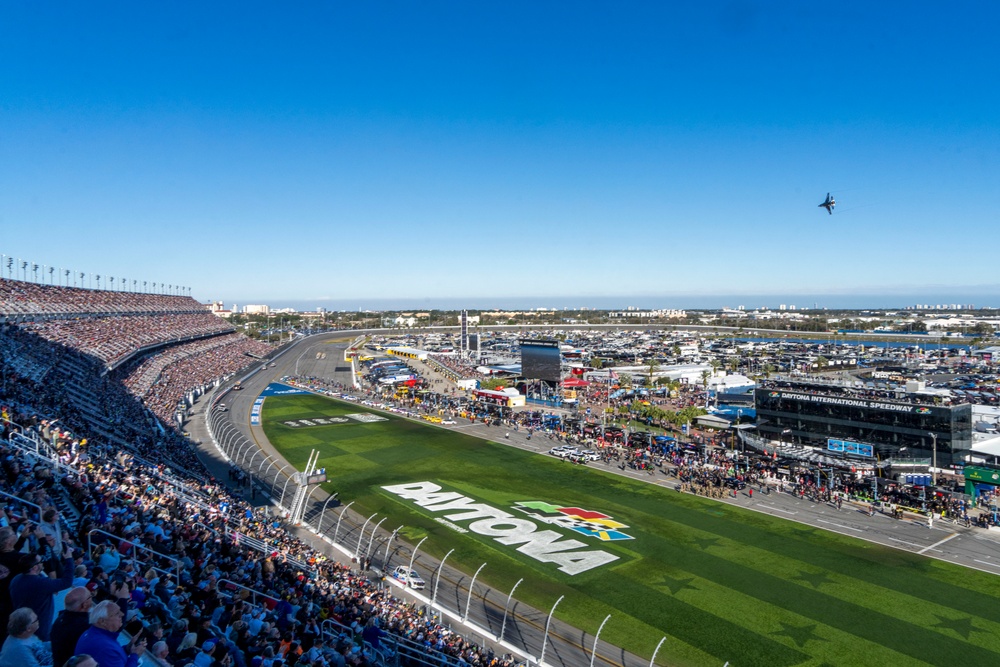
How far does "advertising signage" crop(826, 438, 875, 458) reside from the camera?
46031mm

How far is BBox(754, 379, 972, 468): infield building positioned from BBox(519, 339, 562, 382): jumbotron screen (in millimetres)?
27776

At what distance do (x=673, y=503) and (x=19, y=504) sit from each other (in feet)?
113

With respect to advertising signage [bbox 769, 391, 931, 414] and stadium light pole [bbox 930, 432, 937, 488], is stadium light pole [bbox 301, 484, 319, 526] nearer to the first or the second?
advertising signage [bbox 769, 391, 931, 414]

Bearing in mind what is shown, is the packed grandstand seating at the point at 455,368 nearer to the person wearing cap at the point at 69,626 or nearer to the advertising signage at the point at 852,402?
the advertising signage at the point at 852,402

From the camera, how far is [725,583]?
28.0 metres

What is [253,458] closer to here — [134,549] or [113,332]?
[113,332]

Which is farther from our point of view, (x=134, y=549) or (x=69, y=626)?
(x=134, y=549)

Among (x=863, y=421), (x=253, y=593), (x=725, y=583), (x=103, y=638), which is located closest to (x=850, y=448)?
(x=863, y=421)

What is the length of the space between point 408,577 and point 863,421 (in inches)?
1491

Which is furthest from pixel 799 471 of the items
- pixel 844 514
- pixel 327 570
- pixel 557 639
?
pixel 327 570

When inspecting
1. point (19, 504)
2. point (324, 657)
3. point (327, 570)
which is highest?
point (19, 504)

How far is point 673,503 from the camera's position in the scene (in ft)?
129

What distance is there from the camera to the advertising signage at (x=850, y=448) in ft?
151

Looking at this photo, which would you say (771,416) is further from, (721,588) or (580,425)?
(721,588)
